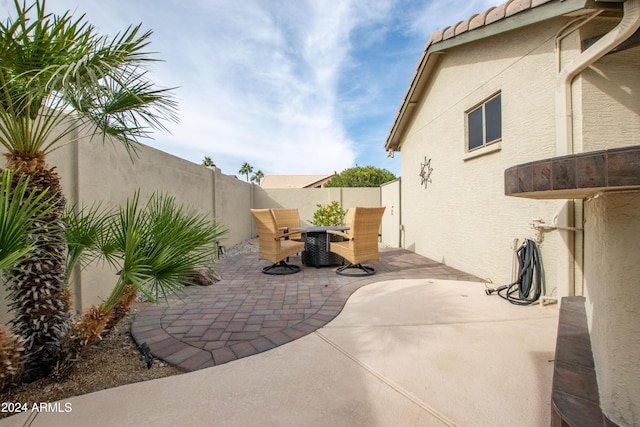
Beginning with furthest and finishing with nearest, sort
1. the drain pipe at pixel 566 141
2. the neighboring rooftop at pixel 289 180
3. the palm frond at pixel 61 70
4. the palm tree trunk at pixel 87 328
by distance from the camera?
the neighboring rooftop at pixel 289 180 → the drain pipe at pixel 566 141 → the palm tree trunk at pixel 87 328 → the palm frond at pixel 61 70

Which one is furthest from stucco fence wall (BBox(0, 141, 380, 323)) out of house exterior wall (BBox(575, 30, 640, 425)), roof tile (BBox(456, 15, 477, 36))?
roof tile (BBox(456, 15, 477, 36))

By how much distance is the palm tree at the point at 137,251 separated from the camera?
2008 millimetres

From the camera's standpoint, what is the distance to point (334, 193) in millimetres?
13516

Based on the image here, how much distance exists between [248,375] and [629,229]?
Answer: 2346 mm

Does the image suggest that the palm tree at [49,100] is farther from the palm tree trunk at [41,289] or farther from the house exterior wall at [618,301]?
the house exterior wall at [618,301]

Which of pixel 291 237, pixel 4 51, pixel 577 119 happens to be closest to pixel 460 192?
pixel 577 119

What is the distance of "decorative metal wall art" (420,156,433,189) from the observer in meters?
7.05

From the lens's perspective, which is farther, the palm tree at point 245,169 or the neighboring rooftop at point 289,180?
the palm tree at point 245,169

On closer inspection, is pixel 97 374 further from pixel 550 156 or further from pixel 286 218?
pixel 286 218

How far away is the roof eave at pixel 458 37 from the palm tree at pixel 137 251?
4272mm

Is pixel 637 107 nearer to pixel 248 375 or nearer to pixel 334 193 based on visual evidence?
pixel 248 375

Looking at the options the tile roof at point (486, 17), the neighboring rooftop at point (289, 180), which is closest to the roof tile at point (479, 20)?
the tile roof at point (486, 17)

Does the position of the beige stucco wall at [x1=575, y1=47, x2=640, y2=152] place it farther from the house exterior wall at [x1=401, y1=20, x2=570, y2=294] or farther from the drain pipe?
the house exterior wall at [x1=401, y1=20, x2=570, y2=294]

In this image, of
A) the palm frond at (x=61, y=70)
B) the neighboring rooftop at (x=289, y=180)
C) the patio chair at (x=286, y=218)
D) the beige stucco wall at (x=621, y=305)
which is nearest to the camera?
the beige stucco wall at (x=621, y=305)
